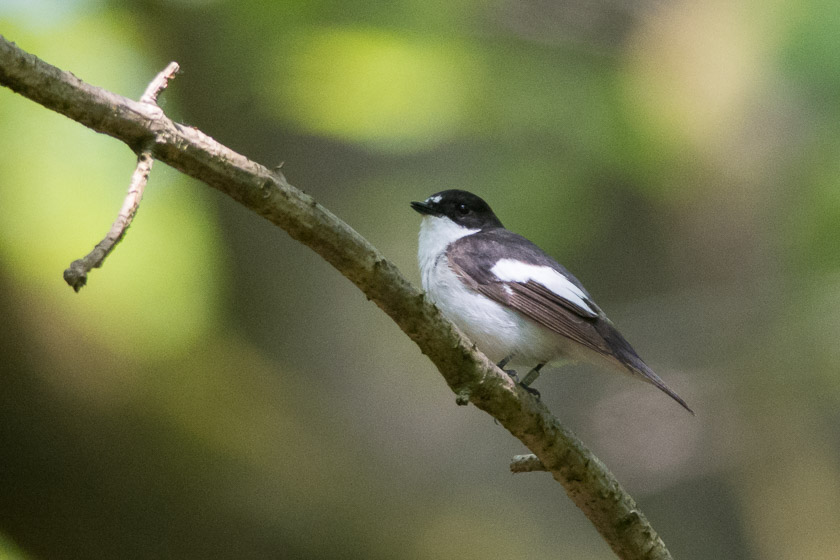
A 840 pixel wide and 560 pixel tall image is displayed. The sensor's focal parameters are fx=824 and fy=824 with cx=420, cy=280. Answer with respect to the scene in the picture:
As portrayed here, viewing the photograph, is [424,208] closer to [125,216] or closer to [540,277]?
[540,277]

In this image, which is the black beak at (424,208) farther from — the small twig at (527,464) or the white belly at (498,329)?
the small twig at (527,464)

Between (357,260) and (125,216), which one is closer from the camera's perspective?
(125,216)

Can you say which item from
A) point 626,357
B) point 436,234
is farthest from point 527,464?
point 436,234

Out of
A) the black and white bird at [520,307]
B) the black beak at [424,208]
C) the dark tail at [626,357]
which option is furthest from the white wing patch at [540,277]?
the black beak at [424,208]

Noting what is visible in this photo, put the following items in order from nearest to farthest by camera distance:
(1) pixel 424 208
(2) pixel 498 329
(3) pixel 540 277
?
(2) pixel 498 329 < (3) pixel 540 277 < (1) pixel 424 208

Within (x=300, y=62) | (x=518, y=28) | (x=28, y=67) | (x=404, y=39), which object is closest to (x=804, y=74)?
(x=518, y=28)

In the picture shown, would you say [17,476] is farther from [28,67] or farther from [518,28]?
[518,28]
